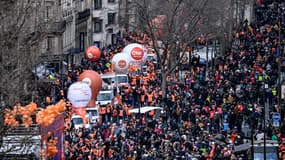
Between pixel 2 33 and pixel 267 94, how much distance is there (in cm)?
2805

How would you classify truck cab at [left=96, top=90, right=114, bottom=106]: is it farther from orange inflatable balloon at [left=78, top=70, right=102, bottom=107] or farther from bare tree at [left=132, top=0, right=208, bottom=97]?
bare tree at [left=132, top=0, right=208, bottom=97]

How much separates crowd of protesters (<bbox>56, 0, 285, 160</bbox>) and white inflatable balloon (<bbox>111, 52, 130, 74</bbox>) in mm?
931

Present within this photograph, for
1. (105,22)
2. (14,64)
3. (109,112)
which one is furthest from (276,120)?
(105,22)

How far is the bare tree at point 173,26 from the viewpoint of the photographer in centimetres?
7044

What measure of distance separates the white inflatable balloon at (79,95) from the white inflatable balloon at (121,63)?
420 inches

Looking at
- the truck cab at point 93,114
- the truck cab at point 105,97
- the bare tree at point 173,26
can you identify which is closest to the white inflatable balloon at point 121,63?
the bare tree at point 173,26

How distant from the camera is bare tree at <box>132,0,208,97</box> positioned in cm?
7044

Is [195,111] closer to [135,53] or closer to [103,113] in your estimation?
[103,113]

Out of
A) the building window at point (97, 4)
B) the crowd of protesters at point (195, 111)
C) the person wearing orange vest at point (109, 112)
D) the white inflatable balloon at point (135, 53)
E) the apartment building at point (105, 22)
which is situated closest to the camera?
the crowd of protesters at point (195, 111)

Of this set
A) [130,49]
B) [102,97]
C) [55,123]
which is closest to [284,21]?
[130,49]

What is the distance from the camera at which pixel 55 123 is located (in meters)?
33.4

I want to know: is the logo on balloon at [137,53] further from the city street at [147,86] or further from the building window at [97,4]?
the building window at [97,4]

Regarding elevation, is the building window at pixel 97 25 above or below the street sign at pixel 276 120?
above

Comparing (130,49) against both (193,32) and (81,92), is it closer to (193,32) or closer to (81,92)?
(193,32)
